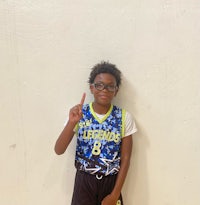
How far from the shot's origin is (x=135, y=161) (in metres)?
1.11

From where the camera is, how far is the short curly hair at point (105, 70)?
961 mm

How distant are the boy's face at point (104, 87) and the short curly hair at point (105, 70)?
2 cm

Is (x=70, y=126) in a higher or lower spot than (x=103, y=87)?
lower

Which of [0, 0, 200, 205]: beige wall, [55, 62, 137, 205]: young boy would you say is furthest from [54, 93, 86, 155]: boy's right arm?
[0, 0, 200, 205]: beige wall

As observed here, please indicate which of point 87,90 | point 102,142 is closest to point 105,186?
point 102,142

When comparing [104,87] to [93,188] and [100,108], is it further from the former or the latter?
[93,188]

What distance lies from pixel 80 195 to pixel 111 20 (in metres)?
0.68

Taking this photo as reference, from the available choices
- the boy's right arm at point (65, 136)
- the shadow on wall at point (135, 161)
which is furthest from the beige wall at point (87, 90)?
the boy's right arm at point (65, 136)

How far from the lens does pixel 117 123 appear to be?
3.25 ft

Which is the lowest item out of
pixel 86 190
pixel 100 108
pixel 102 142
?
pixel 86 190

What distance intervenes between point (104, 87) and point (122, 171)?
335 millimetres

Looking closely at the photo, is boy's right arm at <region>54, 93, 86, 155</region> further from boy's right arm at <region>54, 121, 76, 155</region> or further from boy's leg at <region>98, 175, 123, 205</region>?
boy's leg at <region>98, 175, 123, 205</region>

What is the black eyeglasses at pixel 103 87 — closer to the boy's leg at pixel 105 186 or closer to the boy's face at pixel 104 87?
the boy's face at pixel 104 87

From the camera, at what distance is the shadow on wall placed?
3.43 ft
